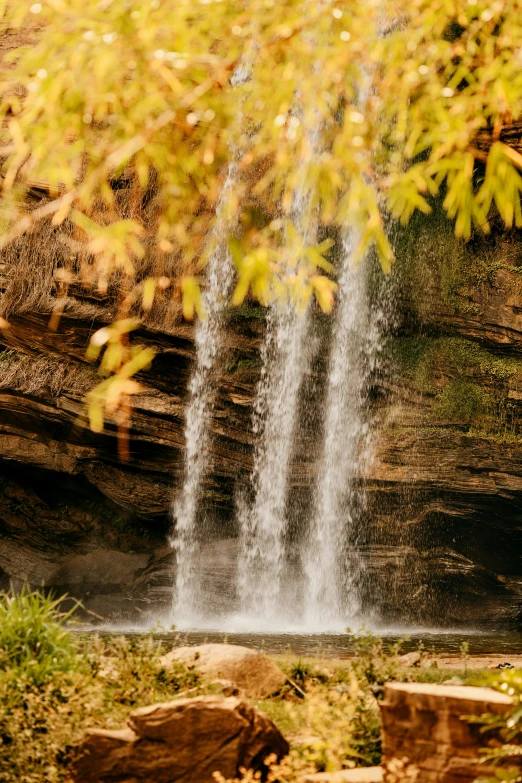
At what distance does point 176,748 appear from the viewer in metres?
4.39

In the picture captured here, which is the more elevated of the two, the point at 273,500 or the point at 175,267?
the point at 175,267

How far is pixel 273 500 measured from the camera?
17969 mm

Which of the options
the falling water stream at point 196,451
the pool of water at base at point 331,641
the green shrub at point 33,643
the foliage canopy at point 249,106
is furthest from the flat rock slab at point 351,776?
the falling water stream at point 196,451

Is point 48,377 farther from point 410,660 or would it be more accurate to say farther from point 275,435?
point 410,660

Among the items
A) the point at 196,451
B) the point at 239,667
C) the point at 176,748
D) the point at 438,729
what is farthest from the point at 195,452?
the point at 438,729

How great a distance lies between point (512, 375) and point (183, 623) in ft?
29.1

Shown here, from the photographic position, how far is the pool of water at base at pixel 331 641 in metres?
10.9

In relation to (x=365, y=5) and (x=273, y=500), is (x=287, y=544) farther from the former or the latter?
(x=365, y=5)

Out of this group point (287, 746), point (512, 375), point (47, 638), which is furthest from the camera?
point (512, 375)

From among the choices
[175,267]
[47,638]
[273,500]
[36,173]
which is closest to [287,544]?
[273,500]

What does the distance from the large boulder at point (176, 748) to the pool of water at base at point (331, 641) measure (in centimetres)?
578

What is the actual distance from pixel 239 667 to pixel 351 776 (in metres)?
2.42

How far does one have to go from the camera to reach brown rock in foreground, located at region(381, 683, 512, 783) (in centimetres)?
379

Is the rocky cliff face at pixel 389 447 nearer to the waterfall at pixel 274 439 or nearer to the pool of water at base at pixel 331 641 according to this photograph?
the waterfall at pixel 274 439
